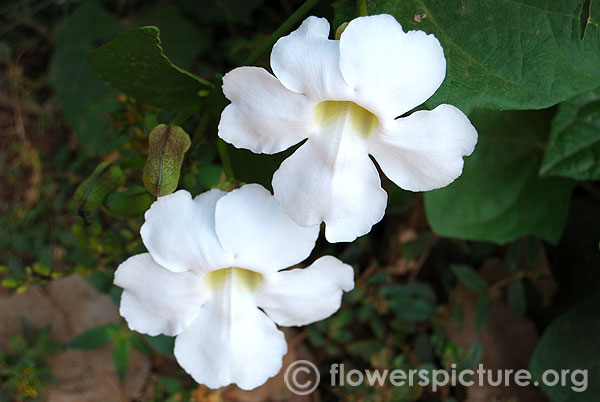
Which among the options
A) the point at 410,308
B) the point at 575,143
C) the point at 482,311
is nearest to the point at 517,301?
the point at 482,311

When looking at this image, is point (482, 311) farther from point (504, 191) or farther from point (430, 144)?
point (430, 144)

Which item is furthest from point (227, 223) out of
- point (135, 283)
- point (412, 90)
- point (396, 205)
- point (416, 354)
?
point (416, 354)

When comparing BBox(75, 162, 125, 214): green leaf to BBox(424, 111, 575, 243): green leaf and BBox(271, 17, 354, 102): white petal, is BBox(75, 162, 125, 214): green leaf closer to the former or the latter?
BBox(271, 17, 354, 102): white petal

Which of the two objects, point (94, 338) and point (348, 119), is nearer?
point (348, 119)

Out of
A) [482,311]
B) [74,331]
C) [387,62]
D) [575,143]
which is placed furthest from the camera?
[74,331]

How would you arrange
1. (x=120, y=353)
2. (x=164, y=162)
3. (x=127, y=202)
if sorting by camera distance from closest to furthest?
1. (x=164, y=162)
2. (x=127, y=202)
3. (x=120, y=353)

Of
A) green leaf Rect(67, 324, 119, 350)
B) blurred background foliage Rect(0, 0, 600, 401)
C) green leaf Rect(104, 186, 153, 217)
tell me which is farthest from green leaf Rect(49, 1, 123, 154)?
green leaf Rect(104, 186, 153, 217)

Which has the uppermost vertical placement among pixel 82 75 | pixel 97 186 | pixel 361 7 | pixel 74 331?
pixel 361 7
